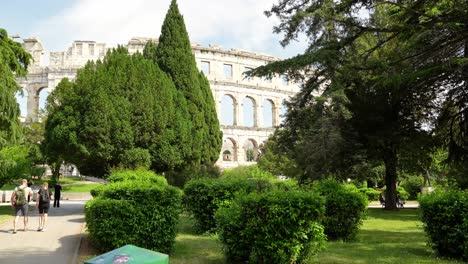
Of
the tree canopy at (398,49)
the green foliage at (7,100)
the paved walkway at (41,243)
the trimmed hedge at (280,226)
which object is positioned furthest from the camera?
the green foliage at (7,100)

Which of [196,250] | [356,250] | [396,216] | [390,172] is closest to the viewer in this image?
[196,250]

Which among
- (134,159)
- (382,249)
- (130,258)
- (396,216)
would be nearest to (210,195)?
(382,249)

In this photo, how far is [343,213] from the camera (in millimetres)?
11750

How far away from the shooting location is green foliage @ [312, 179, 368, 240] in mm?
11719

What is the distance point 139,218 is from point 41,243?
3842 mm

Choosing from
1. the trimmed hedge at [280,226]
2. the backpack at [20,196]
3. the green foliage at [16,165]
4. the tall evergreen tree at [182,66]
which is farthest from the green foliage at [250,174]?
the green foliage at [16,165]

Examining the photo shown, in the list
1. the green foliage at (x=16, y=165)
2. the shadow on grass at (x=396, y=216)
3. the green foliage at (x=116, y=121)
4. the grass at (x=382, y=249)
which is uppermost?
the green foliage at (x=116, y=121)

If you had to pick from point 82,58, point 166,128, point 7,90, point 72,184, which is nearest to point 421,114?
point 166,128

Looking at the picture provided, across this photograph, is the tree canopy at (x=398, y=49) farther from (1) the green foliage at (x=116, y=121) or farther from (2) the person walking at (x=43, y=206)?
(1) the green foliage at (x=116, y=121)

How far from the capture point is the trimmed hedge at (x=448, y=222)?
880 cm

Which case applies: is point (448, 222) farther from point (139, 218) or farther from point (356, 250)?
point (139, 218)

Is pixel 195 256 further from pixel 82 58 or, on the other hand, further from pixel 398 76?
pixel 82 58

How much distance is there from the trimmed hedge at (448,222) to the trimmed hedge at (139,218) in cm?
530

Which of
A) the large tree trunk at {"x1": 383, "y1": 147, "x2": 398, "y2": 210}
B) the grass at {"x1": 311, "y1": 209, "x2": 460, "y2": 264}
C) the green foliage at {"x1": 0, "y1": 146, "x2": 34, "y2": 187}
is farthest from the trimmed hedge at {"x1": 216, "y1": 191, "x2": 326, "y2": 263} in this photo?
the green foliage at {"x1": 0, "y1": 146, "x2": 34, "y2": 187}
